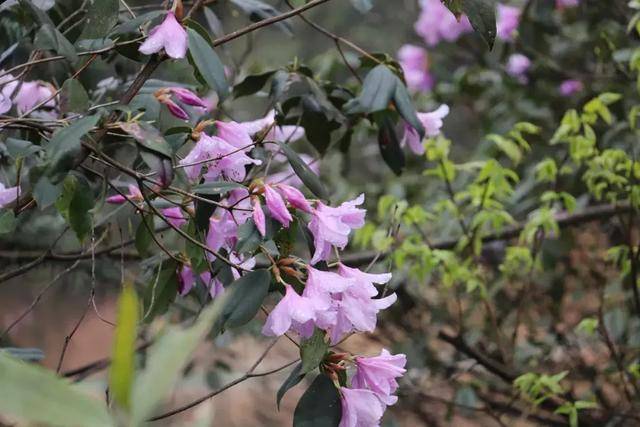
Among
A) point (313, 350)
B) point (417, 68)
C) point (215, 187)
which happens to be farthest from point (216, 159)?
point (417, 68)

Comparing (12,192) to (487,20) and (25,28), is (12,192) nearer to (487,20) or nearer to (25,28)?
(25,28)

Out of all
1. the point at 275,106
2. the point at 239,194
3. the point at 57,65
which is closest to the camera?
the point at 239,194

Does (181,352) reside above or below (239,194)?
above

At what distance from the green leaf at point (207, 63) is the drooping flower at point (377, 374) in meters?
0.37

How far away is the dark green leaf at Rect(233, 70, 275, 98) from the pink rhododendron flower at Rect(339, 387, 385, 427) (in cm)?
68

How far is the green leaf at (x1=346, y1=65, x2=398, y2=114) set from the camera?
1.42 m

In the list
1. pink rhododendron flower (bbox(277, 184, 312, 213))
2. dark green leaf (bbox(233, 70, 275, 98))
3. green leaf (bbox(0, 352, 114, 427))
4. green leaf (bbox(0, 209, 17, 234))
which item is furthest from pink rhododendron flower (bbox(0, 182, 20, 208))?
green leaf (bbox(0, 352, 114, 427))

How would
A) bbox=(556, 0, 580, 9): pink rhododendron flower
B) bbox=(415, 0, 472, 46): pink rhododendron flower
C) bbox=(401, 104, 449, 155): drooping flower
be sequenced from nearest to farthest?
bbox=(401, 104, 449, 155): drooping flower → bbox=(556, 0, 580, 9): pink rhododendron flower → bbox=(415, 0, 472, 46): pink rhododendron flower

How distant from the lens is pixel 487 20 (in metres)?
1.25

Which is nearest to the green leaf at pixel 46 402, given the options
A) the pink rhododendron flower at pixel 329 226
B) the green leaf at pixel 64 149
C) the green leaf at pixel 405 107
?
the green leaf at pixel 64 149

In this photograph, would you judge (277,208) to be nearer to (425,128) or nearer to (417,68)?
(425,128)

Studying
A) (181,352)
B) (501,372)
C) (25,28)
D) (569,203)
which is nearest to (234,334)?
(501,372)

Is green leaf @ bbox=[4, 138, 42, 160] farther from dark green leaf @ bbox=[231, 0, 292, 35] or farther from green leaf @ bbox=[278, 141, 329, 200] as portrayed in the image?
dark green leaf @ bbox=[231, 0, 292, 35]

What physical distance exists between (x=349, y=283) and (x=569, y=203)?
0.91 m
